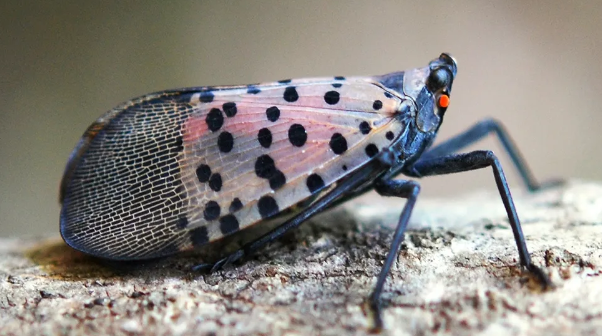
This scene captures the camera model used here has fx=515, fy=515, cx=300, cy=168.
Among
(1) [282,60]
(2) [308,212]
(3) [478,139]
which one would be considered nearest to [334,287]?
(2) [308,212]

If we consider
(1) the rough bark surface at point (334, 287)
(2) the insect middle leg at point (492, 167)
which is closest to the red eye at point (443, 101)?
(2) the insect middle leg at point (492, 167)

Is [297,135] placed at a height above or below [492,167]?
above

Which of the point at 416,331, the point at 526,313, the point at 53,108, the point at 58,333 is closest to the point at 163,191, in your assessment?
the point at 58,333

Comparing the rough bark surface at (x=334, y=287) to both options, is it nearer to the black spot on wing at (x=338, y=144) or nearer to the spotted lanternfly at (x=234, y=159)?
the spotted lanternfly at (x=234, y=159)

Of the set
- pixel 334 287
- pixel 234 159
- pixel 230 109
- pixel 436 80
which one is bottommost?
pixel 334 287

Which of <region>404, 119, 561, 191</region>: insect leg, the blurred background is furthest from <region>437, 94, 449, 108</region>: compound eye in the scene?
the blurred background

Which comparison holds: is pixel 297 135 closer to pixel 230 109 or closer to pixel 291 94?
pixel 291 94
